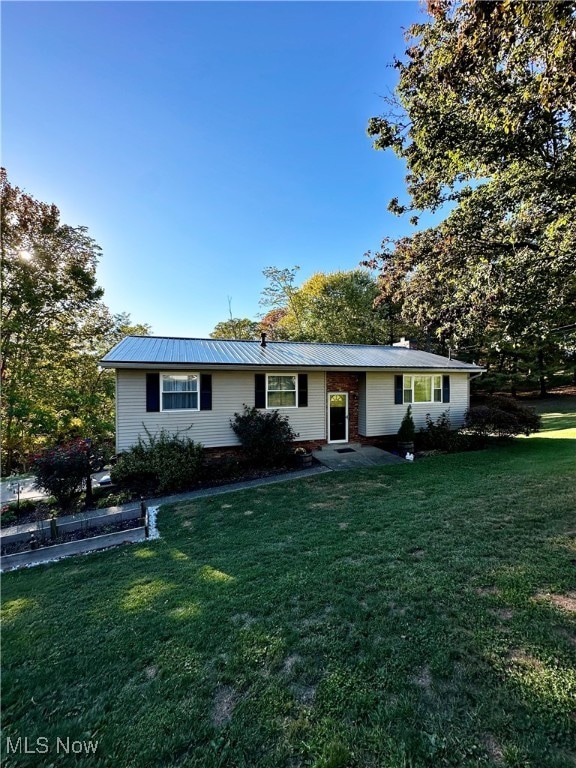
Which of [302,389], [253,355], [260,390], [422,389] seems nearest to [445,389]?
[422,389]

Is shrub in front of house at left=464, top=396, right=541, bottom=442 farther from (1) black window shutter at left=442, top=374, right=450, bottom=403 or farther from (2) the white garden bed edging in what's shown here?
(2) the white garden bed edging

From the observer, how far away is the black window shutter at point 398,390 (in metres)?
12.9

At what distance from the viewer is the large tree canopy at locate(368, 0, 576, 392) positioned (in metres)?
3.70

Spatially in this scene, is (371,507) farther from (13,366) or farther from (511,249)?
(13,366)

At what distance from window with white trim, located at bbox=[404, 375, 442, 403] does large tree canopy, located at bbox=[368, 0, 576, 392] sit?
4.81m

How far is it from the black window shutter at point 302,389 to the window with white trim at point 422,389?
172 inches

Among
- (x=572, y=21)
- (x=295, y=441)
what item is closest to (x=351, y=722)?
(x=572, y=21)

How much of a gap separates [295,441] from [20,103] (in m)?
10.6

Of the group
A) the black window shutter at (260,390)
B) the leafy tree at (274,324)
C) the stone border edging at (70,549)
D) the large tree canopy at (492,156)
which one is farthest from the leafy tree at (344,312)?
the stone border edging at (70,549)

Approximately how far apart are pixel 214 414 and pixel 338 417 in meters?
4.81

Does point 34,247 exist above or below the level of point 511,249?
above

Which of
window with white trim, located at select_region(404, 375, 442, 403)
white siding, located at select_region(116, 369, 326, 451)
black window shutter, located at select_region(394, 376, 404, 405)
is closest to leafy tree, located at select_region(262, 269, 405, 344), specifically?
window with white trim, located at select_region(404, 375, 442, 403)

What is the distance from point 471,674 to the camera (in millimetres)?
2510

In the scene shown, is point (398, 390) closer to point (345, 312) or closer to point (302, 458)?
point (302, 458)
